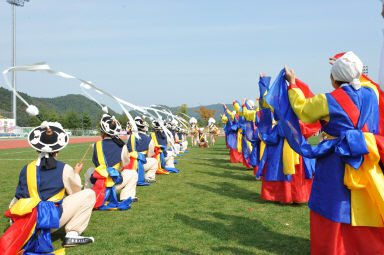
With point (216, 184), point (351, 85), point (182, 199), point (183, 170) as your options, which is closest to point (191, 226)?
point (182, 199)

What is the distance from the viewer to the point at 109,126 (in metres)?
6.31

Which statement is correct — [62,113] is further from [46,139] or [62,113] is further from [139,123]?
[46,139]

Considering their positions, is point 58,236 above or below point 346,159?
below

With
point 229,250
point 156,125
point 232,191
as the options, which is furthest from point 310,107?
point 156,125

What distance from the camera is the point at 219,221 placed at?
18.5ft

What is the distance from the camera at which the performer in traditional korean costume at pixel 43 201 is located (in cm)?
387

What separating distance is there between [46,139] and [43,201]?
0.73 metres

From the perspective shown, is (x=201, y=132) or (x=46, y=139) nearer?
(x=46, y=139)

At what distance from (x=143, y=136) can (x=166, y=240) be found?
511cm

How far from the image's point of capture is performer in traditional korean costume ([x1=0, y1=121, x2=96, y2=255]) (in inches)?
152

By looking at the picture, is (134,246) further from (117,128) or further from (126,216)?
(117,128)

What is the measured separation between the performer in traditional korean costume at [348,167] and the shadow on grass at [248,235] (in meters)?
0.92

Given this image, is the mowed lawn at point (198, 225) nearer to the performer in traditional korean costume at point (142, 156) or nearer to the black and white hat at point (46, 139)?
the performer in traditional korean costume at point (142, 156)

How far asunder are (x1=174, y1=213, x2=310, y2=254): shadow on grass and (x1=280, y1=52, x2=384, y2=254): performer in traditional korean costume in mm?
921
